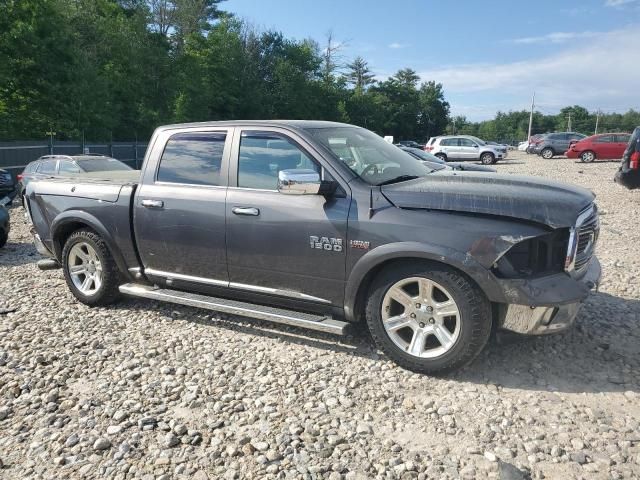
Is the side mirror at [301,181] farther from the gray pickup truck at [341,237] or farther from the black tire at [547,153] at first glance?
the black tire at [547,153]

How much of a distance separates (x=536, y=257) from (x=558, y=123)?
11447 centimetres

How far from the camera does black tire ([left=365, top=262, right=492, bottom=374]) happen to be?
137 inches

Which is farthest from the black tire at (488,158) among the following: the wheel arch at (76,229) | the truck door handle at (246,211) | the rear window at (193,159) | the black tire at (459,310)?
the black tire at (459,310)

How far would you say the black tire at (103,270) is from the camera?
5180 millimetres

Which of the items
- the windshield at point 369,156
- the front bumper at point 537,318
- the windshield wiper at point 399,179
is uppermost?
the windshield at point 369,156

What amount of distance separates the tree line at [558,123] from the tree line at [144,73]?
134 ft

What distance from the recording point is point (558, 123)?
4124 inches

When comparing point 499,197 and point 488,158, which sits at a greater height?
point 499,197

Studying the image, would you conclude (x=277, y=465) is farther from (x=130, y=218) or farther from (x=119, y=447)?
(x=130, y=218)

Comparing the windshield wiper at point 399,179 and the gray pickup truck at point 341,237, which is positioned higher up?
the windshield wiper at point 399,179

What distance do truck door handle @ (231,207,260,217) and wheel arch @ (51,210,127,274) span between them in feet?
5.03

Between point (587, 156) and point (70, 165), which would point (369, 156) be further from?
point (587, 156)

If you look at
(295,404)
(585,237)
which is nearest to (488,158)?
(585,237)

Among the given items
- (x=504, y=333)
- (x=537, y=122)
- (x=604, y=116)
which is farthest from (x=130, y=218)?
(x=604, y=116)
